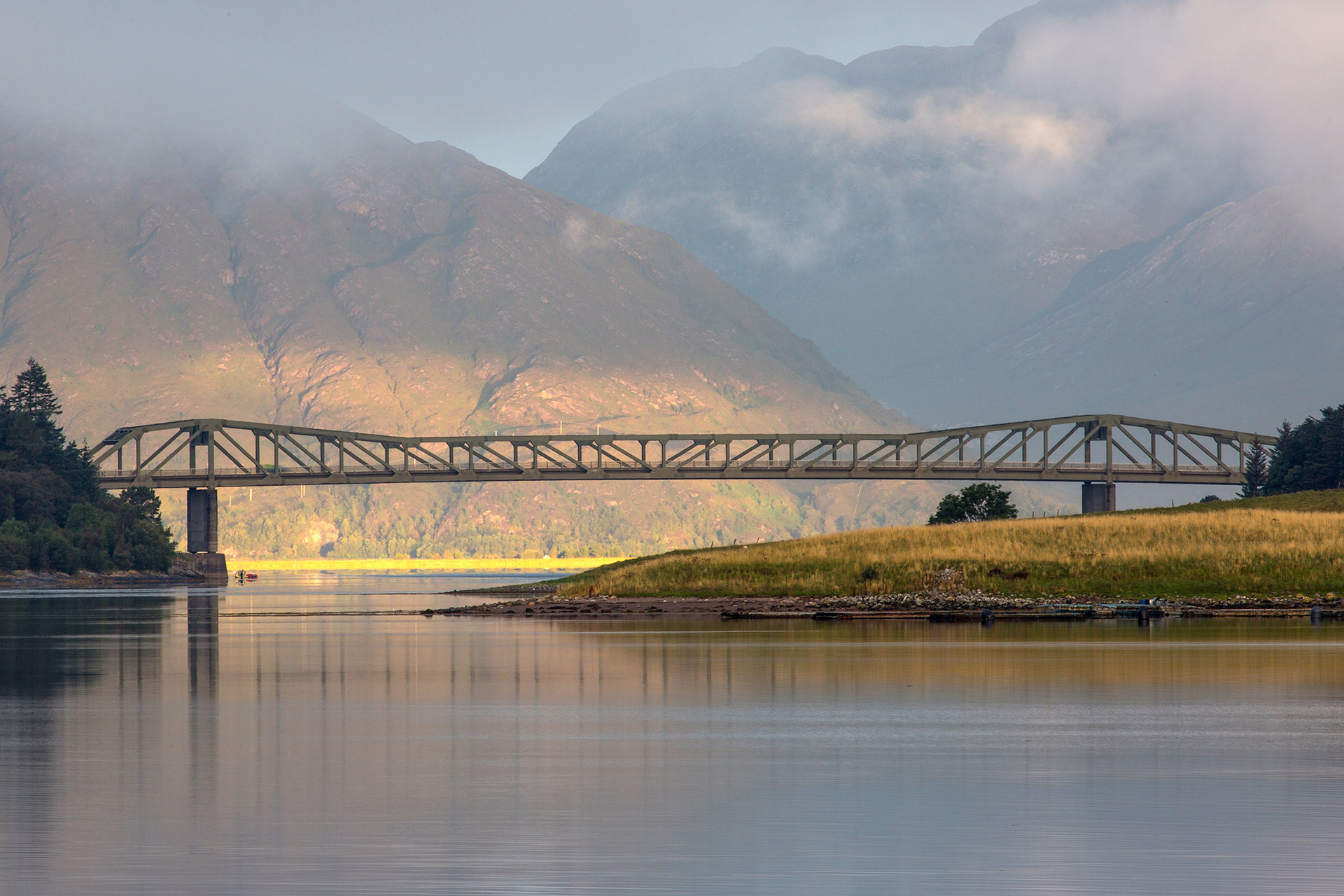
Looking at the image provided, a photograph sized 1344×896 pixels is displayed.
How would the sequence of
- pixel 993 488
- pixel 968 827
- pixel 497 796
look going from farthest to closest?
pixel 993 488 → pixel 497 796 → pixel 968 827

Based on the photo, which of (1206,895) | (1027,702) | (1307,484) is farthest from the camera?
(1307,484)

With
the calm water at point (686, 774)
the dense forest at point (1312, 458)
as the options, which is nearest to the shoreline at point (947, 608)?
the calm water at point (686, 774)

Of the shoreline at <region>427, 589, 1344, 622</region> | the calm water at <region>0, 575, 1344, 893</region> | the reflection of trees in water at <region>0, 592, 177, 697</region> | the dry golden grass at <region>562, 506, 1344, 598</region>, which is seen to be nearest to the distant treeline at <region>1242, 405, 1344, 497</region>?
the dry golden grass at <region>562, 506, 1344, 598</region>

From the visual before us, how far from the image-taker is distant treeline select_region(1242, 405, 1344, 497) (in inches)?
6565

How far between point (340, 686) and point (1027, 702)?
18446 mm

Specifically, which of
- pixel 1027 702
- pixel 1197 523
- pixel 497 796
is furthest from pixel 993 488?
pixel 497 796

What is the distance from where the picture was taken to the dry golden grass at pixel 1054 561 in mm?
88125

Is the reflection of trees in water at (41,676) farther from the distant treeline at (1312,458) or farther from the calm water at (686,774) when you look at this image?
the distant treeline at (1312,458)

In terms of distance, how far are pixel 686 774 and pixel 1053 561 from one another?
66560 mm

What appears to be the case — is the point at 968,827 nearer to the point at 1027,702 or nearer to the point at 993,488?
the point at 1027,702

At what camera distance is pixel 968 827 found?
23.1 metres

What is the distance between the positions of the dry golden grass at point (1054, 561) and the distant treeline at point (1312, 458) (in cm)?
5929

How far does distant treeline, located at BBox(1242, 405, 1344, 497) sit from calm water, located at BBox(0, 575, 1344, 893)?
116670 mm

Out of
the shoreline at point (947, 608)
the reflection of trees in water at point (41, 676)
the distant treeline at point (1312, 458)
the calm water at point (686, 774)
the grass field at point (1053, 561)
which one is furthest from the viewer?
the distant treeline at point (1312, 458)
